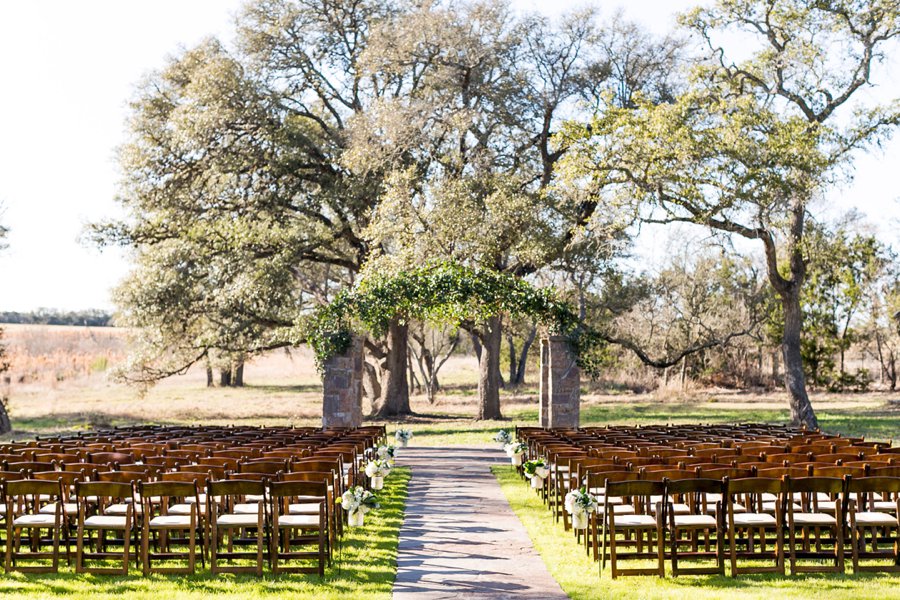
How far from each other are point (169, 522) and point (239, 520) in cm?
60

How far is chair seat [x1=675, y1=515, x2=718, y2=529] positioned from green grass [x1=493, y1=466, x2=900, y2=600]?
1.43 feet

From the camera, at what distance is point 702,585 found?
8094mm

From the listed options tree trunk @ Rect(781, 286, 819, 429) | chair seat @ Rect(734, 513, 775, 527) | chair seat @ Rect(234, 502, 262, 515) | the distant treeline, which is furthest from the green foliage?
the distant treeline

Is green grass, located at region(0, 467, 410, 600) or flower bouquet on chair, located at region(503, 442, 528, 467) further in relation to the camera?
flower bouquet on chair, located at region(503, 442, 528, 467)

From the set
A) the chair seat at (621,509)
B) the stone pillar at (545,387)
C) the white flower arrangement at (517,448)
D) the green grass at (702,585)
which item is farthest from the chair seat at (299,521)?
the stone pillar at (545,387)

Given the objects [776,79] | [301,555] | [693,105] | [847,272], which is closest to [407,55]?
[693,105]

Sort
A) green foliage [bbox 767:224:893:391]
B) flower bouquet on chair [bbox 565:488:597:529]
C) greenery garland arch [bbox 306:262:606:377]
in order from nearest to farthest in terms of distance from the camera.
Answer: flower bouquet on chair [bbox 565:488:597:529]
greenery garland arch [bbox 306:262:606:377]
green foliage [bbox 767:224:893:391]

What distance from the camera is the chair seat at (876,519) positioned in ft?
28.2

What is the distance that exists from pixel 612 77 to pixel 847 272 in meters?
18.7

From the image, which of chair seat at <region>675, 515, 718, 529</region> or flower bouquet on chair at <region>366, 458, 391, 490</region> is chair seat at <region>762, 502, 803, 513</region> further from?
flower bouquet on chair at <region>366, 458, 391, 490</region>

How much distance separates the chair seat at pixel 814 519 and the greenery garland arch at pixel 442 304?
1296cm

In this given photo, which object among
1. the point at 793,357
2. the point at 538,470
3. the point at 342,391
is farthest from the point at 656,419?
the point at 538,470

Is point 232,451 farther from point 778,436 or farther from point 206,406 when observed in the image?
point 206,406

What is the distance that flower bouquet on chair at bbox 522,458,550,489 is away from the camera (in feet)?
38.4
